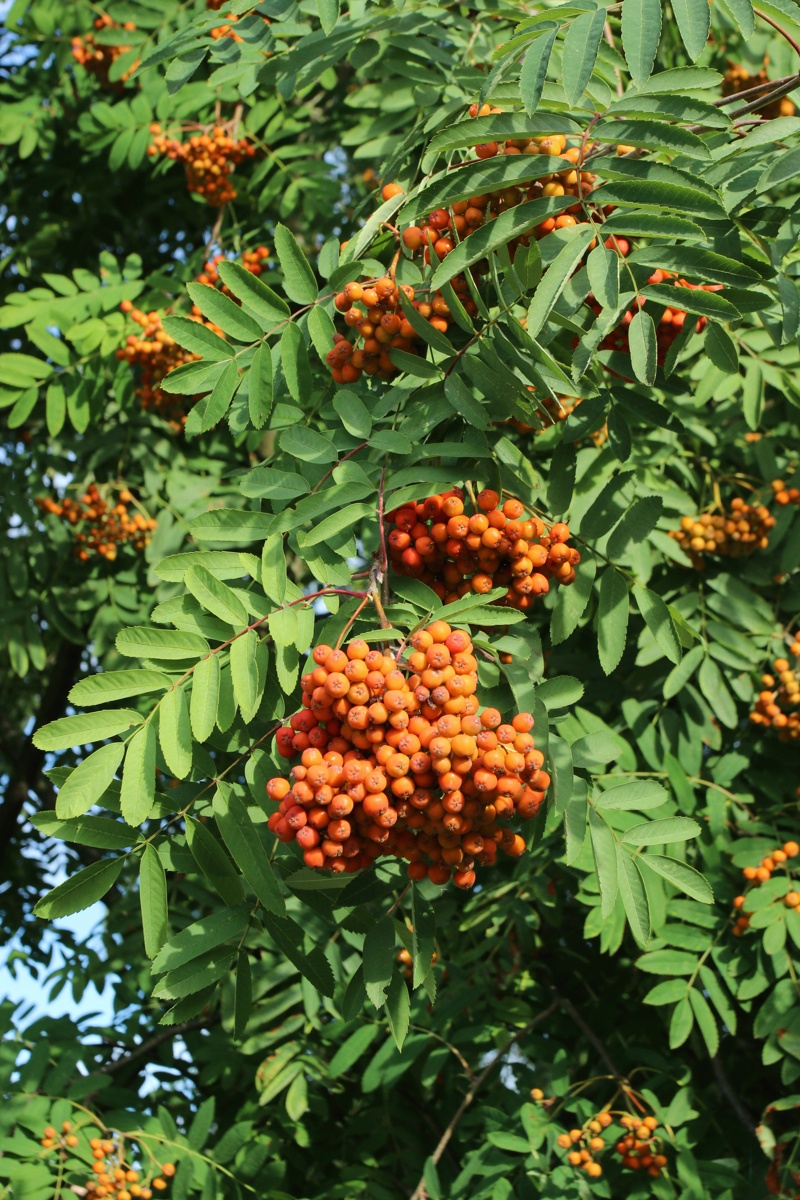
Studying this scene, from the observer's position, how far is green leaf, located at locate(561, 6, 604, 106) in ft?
6.53

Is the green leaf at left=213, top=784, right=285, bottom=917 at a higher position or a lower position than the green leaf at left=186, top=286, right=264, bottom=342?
lower

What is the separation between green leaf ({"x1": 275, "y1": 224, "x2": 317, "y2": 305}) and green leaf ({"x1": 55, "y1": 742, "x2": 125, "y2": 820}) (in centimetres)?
112

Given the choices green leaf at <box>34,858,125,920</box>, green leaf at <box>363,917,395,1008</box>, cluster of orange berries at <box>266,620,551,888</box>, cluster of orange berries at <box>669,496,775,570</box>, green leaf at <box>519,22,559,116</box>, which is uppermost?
green leaf at <box>519,22,559,116</box>

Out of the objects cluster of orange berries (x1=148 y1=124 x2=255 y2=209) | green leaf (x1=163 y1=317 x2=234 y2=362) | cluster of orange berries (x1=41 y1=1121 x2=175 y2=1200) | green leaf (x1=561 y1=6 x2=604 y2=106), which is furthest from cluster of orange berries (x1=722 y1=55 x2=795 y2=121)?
cluster of orange berries (x1=41 y1=1121 x2=175 y2=1200)

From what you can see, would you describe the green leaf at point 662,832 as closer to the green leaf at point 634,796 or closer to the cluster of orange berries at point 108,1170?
the green leaf at point 634,796

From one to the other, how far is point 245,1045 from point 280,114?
3512 mm

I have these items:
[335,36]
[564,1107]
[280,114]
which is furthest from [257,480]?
[280,114]

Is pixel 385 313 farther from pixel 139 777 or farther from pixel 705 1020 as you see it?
pixel 705 1020

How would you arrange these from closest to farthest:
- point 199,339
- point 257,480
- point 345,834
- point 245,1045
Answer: point 345,834 < point 257,480 < point 199,339 < point 245,1045

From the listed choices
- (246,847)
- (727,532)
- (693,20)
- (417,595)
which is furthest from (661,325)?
(246,847)

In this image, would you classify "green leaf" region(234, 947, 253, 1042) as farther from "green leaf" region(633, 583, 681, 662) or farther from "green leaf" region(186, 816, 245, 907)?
"green leaf" region(633, 583, 681, 662)

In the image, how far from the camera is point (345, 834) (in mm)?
1861

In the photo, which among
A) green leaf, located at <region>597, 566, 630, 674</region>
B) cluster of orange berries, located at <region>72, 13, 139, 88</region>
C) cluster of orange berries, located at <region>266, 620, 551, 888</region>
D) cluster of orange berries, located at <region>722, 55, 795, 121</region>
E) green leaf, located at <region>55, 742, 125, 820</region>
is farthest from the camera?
cluster of orange berries, located at <region>72, 13, 139, 88</region>

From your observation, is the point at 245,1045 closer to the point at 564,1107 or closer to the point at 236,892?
the point at 564,1107
